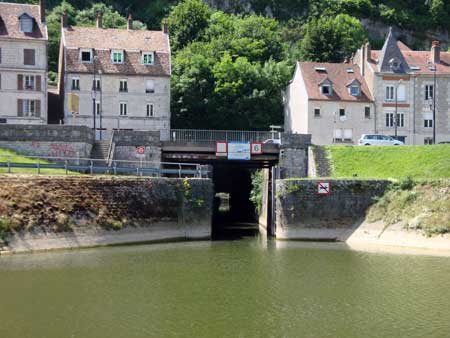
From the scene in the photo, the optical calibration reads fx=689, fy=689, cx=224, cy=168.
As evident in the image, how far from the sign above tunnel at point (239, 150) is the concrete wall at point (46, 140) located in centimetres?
1092

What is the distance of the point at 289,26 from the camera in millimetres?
104312

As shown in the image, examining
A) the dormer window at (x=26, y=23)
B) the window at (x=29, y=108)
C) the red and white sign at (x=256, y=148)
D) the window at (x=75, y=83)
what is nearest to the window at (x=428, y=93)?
the red and white sign at (x=256, y=148)

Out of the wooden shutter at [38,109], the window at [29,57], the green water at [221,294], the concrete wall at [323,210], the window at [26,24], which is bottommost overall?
the green water at [221,294]

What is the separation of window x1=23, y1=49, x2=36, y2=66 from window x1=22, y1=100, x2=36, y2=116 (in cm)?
344

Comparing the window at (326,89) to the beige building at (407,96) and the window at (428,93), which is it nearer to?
the beige building at (407,96)

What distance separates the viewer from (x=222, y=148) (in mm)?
53062

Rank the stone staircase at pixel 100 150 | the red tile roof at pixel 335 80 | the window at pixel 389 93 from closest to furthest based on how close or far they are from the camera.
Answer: the stone staircase at pixel 100 150, the red tile roof at pixel 335 80, the window at pixel 389 93

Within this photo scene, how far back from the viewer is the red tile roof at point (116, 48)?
6400 centimetres

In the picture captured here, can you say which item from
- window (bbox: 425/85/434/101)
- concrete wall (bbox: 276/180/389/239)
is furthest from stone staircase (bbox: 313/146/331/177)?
window (bbox: 425/85/434/101)

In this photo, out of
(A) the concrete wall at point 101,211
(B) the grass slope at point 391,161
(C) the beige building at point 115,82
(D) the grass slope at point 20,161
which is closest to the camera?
(A) the concrete wall at point 101,211

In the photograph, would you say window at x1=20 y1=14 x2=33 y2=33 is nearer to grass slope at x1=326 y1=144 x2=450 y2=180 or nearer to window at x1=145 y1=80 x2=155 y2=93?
window at x1=145 y1=80 x2=155 y2=93

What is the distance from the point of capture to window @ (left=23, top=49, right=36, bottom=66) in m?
61.8

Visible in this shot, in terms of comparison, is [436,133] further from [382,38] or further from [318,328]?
[318,328]

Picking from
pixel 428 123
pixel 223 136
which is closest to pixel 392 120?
pixel 428 123
